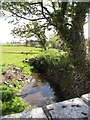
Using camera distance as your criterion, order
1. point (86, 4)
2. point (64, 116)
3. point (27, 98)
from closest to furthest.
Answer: point (64, 116)
point (86, 4)
point (27, 98)

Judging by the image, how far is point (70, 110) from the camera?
960 millimetres

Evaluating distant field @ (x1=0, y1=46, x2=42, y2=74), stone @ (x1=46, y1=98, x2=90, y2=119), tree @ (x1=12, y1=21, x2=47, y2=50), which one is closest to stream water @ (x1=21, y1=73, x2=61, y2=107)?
distant field @ (x1=0, y1=46, x2=42, y2=74)

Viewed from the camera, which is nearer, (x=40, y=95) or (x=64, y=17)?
(x=64, y=17)

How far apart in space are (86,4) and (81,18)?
459mm

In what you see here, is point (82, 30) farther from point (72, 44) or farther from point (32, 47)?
point (32, 47)

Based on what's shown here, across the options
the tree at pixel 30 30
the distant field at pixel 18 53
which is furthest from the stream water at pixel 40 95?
the tree at pixel 30 30

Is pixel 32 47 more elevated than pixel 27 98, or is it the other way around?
pixel 32 47

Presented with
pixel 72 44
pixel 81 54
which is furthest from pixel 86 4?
pixel 81 54

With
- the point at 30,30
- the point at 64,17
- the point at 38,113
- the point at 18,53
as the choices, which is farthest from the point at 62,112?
the point at 18,53

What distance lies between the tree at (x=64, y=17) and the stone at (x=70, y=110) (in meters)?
2.51

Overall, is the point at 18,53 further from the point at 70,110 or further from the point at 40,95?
the point at 70,110

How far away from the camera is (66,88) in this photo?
4.56 m

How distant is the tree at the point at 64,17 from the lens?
3.20m

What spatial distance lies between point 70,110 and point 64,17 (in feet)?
9.20
